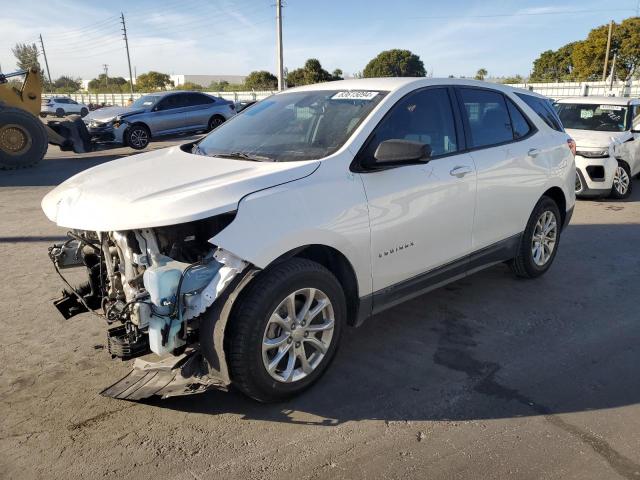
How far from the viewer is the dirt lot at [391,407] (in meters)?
2.70

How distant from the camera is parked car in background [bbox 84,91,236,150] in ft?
50.1

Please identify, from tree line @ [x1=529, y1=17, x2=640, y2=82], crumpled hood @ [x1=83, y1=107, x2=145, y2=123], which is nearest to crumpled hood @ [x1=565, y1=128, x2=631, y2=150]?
crumpled hood @ [x1=83, y1=107, x2=145, y2=123]

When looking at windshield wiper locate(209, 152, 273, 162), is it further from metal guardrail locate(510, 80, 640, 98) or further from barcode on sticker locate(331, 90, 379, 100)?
metal guardrail locate(510, 80, 640, 98)

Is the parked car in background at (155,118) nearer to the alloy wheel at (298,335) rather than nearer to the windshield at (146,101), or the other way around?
the windshield at (146,101)

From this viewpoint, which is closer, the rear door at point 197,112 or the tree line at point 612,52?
the rear door at point 197,112

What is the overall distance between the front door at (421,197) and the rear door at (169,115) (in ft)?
44.5

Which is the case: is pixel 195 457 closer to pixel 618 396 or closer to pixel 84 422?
pixel 84 422

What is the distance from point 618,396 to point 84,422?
3.21 m

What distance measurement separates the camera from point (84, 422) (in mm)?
3041

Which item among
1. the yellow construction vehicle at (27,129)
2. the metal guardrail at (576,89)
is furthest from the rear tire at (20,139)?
the metal guardrail at (576,89)

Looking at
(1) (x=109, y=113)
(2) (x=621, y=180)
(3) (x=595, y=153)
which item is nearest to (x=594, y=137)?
(3) (x=595, y=153)

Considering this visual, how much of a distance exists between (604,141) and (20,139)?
41.1ft

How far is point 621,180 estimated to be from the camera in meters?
9.34

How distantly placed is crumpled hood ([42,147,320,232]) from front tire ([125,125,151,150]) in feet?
41.7
